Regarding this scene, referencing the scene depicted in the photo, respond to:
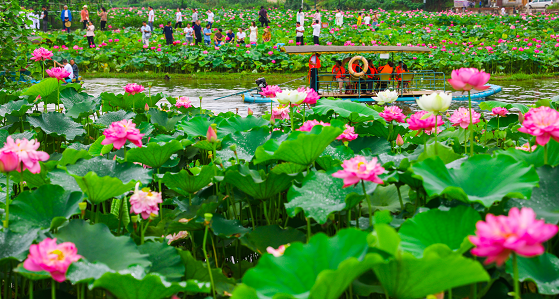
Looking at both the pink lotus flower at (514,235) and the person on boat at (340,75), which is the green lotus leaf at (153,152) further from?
the person on boat at (340,75)

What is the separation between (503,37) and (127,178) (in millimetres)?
17252

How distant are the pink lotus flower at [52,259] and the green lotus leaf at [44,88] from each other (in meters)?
2.25

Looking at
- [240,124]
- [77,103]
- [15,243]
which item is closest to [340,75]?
[77,103]

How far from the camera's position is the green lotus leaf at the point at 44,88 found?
291 cm

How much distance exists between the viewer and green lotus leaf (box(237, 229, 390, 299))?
Result: 811 millimetres

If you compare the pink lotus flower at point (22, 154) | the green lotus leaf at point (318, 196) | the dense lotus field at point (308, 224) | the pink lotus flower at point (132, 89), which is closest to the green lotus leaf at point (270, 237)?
the dense lotus field at point (308, 224)

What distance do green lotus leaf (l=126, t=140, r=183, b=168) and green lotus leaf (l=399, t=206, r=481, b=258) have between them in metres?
0.92

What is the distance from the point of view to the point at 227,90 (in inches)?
432

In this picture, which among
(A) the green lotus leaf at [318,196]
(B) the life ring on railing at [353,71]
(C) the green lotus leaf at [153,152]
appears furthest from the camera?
(B) the life ring on railing at [353,71]

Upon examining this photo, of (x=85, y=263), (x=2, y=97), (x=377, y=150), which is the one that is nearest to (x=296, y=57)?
(x=2, y=97)

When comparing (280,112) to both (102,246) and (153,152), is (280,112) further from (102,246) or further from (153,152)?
(102,246)

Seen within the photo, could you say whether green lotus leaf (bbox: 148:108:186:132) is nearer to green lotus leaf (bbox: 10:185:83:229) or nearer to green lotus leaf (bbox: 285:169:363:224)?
green lotus leaf (bbox: 10:185:83:229)

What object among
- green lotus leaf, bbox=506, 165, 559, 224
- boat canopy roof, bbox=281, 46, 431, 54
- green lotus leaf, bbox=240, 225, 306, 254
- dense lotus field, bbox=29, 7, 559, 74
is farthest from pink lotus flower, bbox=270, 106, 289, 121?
dense lotus field, bbox=29, 7, 559, 74

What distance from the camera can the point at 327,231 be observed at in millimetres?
1482
